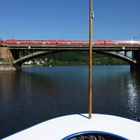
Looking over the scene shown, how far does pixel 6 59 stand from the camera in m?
116

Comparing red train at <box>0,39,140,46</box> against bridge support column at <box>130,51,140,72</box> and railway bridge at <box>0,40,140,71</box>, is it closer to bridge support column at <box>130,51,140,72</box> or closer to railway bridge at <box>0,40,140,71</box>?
railway bridge at <box>0,40,140,71</box>

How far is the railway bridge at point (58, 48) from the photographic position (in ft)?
362

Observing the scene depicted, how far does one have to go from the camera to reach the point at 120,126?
9.48m

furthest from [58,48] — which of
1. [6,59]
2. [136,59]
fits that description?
[136,59]

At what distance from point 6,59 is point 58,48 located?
21598 millimetres

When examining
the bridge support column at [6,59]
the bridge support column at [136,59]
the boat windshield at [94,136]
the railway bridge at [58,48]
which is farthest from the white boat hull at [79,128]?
the bridge support column at [136,59]

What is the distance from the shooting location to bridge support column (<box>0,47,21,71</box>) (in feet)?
375

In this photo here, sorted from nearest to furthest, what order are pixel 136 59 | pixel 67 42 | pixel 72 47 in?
pixel 72 47 < pixel 67 42 < pixel 136 59

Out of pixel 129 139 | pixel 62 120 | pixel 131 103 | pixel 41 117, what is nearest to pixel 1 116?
pixel 41 117

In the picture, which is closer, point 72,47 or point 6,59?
point 72,47

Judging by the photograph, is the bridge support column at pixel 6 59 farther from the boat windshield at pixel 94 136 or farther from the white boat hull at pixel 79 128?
the boat windshield at pixel 94 136

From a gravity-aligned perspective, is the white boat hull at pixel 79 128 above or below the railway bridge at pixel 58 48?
below

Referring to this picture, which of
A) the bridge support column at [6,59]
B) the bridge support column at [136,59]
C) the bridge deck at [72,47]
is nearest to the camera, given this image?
the bridge deck at [72,47]

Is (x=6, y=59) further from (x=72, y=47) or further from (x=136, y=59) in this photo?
(x=136, y=59)
